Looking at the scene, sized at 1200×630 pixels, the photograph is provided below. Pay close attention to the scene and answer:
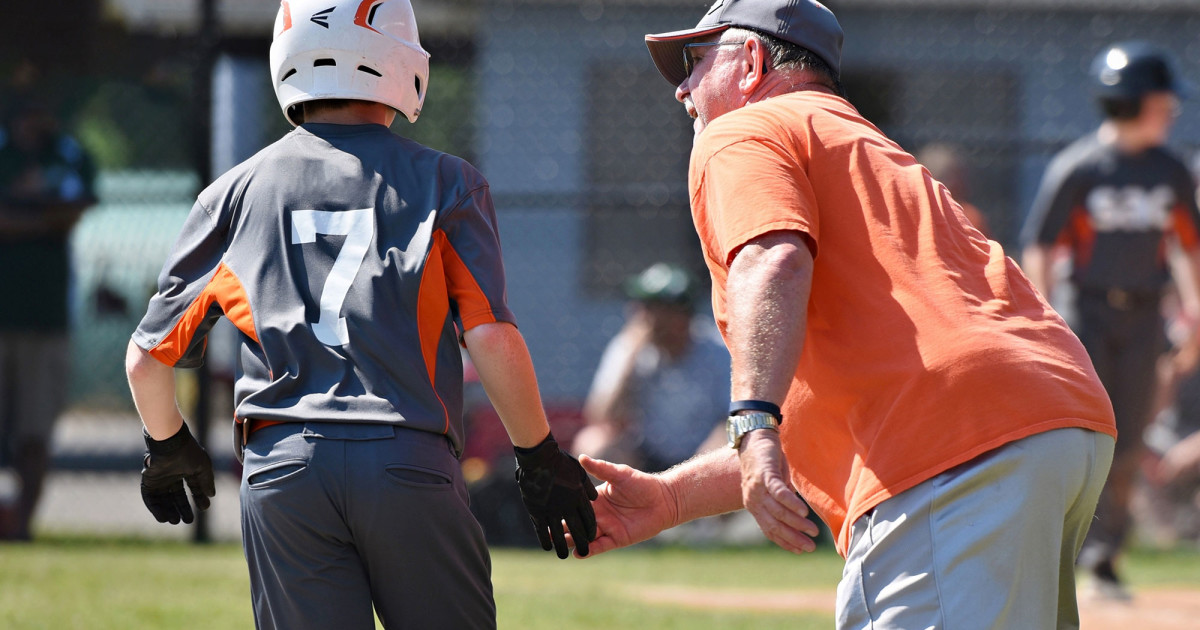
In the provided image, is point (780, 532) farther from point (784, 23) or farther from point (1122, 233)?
point (1122, 233)

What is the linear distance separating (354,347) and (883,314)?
1.09 meters

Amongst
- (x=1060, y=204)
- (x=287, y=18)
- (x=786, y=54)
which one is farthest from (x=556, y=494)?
(x=1060, y=204)

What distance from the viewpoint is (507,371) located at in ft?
9.65

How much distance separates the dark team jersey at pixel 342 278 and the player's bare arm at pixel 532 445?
0.05 meters

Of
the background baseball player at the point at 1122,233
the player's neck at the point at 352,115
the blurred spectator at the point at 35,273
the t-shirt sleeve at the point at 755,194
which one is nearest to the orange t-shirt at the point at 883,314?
the t-shirt sleeve at the point at 755,194

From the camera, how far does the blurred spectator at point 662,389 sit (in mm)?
8531

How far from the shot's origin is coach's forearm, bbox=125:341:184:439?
3096 mm

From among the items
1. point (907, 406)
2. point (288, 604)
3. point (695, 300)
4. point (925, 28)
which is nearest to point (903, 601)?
point (907, 406)

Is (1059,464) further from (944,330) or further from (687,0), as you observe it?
(687,0)

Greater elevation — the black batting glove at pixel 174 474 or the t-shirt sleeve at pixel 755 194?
the t-shirt sleeve at pixel 755 194

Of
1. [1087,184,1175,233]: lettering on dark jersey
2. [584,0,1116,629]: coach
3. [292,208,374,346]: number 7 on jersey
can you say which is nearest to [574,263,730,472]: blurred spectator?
[1087,184,1175,233]: lettering on dark jersey

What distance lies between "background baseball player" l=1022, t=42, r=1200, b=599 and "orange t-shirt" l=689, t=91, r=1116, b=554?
4.59 meters

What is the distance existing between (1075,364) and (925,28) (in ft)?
39.8

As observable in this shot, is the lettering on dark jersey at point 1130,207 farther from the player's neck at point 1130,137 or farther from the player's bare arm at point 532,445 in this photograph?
the player's bare arm at point 532,445
